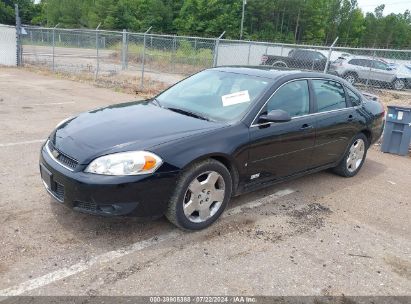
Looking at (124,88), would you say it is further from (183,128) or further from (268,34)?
(268,34)

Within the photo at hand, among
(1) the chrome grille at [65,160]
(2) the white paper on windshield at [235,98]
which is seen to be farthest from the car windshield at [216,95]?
(1) the chrome grille at [65,160]

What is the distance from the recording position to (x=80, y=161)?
339 cm

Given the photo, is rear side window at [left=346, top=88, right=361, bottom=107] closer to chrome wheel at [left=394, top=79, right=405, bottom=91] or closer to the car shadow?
the car shadow

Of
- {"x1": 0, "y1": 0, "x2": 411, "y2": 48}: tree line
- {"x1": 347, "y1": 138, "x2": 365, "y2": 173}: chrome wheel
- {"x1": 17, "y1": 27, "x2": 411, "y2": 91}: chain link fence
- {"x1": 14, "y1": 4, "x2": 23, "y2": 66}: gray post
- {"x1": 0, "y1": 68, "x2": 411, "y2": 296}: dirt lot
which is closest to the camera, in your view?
{"x1": 0, "y1": 68, "x2": 411, "y2": 296}: dirt lot

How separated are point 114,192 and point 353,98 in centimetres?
384

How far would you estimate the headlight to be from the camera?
10.9ft

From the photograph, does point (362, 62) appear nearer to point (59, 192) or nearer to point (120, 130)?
point (120, 130)

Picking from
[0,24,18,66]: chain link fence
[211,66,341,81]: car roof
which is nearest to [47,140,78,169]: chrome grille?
[211,66,341,81]: car roof

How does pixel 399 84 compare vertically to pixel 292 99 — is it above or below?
below

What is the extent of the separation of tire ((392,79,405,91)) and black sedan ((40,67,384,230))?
14.1 m

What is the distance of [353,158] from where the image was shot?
229 inches

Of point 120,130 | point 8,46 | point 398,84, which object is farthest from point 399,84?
point 120,130

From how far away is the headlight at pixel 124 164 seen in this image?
3.33 m

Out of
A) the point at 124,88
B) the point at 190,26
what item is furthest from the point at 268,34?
the point at 124,88
